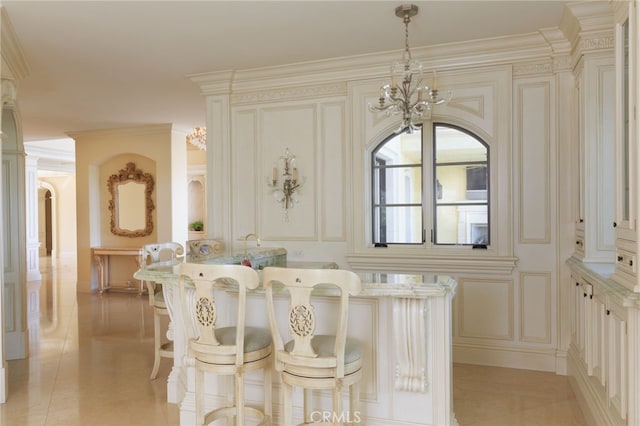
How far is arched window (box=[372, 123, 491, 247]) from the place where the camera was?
4602 millimetres

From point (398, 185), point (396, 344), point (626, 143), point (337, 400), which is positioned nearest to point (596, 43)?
point (626, 143)

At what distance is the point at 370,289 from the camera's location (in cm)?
250

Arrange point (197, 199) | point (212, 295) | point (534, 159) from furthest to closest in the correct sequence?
point (197, 199) < point (534, 159) < point (212, 295)

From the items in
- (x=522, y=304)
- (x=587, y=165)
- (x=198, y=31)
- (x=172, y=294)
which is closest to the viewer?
(x=172, y=294)

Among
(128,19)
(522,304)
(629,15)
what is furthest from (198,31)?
(522,304)

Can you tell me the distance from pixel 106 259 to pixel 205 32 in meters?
5.79

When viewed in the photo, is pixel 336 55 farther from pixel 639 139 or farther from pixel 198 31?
pixel 639 139

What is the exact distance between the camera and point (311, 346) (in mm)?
2480

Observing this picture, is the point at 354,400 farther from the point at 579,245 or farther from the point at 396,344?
the point at 579,245

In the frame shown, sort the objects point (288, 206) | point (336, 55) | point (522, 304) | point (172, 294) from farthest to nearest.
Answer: point (288, 206), point (336, 55), point (522, 304), point (172, 294)

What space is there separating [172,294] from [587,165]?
129 inches

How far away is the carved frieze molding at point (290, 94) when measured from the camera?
198 inches

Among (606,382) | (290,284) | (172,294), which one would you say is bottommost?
(606,382)

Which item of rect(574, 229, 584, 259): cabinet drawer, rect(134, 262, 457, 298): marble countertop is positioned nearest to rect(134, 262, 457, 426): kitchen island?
rect(134, 262, 457, 298): marble countertop
